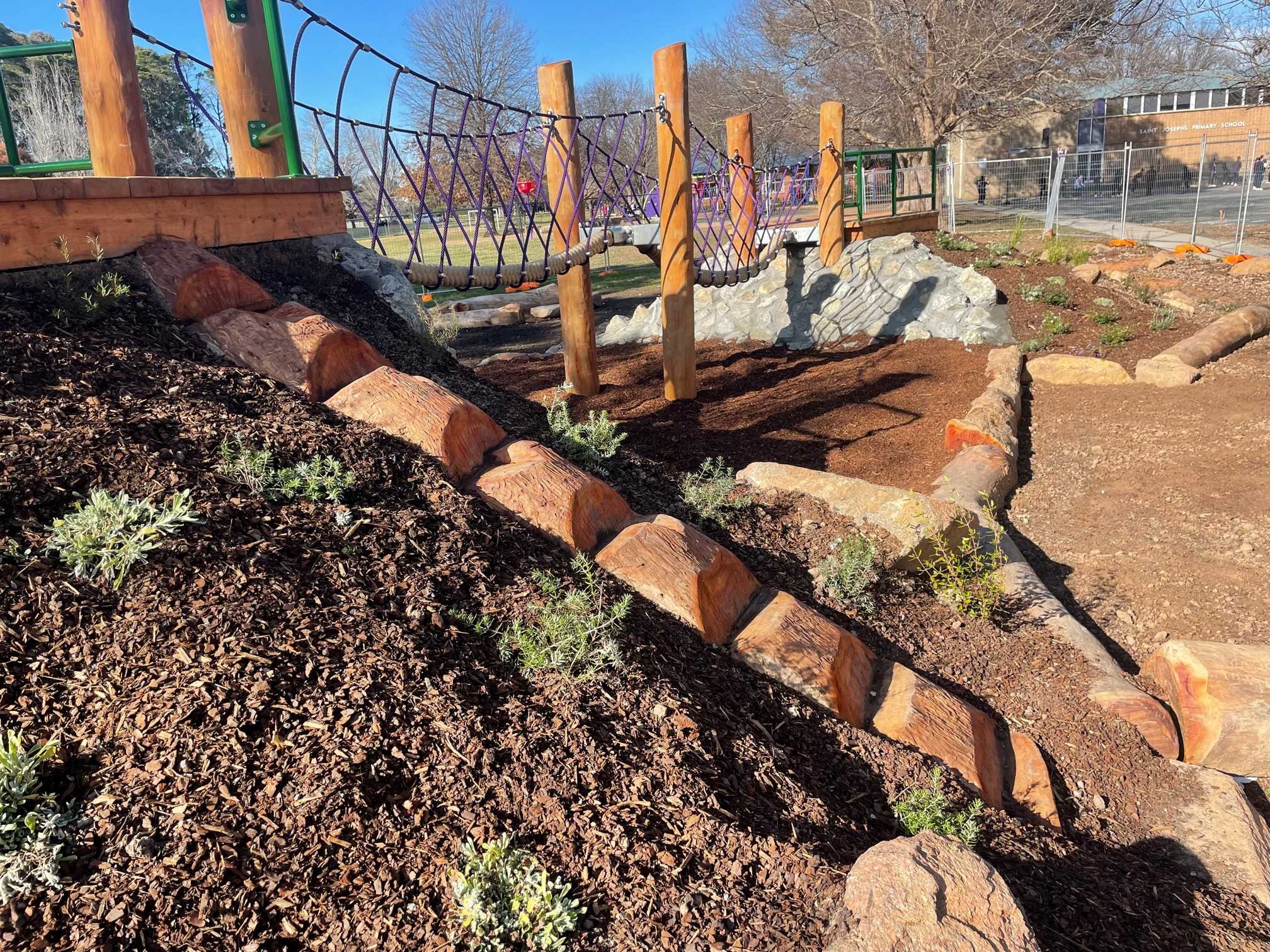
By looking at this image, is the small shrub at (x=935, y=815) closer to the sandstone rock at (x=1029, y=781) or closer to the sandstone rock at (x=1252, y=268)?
the sandstone rock at (x=1029, y=781)

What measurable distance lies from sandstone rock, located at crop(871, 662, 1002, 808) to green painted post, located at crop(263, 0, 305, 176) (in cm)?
335

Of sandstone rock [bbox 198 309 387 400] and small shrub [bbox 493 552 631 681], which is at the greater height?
sandstone rock [bbox 198 309 387 400]

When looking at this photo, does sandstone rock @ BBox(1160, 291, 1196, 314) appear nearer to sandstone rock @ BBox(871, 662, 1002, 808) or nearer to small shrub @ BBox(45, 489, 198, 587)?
sandstone rock @ BBox(871, 662, 1002, 808)

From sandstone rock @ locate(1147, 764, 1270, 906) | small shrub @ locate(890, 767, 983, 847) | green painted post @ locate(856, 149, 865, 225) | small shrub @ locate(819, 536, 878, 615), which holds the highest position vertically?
green painted post @ locate(856, 149, 865, 225)

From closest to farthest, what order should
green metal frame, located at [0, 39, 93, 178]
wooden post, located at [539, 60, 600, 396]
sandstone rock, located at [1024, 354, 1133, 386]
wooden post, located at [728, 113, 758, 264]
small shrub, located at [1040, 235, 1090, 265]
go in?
1. green metal frame, located at [0, 39, 93, 178]
2. wooden post, located at [539, 60, 600, 396]
3. sandstone rock, located at [1024, 354, 1133, 386]
4. wooden post, located at [728, 113, 758, 264]
5. small shrub, located at [1040, 235, 1090, 265]

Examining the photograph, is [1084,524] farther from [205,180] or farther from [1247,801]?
[205,180]

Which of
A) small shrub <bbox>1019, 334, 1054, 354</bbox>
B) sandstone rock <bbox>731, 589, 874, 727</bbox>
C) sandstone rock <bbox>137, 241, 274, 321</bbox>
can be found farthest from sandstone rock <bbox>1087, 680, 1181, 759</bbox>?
small shrub <bbox>1019, 334, 1054, 354</bbox>

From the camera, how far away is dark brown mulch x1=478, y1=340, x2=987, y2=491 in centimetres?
573

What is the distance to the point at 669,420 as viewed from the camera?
683 centimetres

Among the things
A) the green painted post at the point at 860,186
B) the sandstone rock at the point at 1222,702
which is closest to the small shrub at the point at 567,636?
the sandstone rock at the point at 1222,702

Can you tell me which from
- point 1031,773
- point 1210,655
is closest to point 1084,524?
point 1210,655

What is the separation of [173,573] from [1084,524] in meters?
4.77

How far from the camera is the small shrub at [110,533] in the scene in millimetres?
1826

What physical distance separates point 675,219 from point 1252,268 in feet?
27.2
